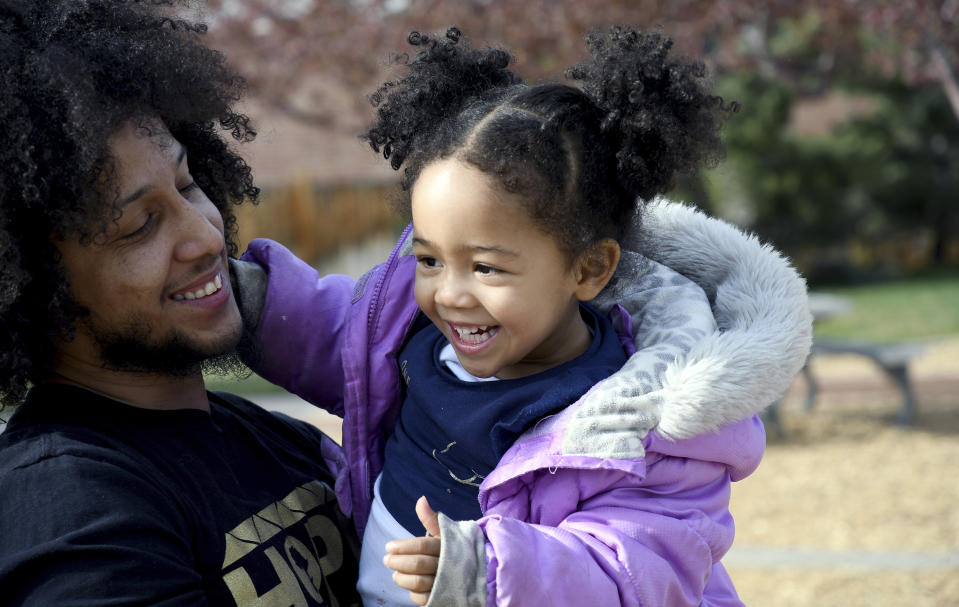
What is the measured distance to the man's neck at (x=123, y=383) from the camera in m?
1.97

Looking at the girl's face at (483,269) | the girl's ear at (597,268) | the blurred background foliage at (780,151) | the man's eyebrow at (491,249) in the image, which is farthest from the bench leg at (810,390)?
the man's eyebrow at (491,249)

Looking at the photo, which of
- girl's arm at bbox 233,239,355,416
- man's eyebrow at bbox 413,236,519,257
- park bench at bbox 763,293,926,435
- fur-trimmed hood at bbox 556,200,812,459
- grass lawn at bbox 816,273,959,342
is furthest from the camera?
grass lawn at bbox 816,273,959,342

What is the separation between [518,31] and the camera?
7445mm

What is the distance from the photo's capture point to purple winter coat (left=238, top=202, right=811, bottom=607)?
174 cm

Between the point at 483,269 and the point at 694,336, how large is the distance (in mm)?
460

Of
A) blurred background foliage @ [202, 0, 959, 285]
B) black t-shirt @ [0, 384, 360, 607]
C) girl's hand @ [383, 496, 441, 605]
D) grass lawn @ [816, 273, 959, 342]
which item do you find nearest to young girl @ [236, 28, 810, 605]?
girl's hand @ [383, 496, 441, 605]

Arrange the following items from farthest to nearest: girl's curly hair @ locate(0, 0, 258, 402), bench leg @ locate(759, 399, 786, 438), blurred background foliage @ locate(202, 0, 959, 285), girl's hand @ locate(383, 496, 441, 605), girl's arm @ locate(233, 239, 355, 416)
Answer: blurred background foliage @ locate(202, 0, 959, 285) → bench leg @ locate(759, 399, 786, 438) → girl's arm @ locate(233, 239, 355, 416) → girl's curly hair @ locate(0, 0, 258, 402) → girl's hand @ locate(383, 496, 441, 605)

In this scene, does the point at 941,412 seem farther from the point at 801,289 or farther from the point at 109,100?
the point at 109,100

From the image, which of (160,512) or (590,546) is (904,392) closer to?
(590,546)

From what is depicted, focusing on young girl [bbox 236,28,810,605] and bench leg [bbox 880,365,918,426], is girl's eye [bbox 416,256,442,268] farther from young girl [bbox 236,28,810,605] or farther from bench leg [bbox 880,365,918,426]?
bench leg [bbox 880,365,918,426]

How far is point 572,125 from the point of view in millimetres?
2117

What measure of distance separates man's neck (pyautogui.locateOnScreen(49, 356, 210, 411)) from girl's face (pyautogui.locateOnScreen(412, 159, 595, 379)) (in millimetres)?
547

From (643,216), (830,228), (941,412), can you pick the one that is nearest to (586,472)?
(643,216)

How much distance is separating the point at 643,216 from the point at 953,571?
376 centimetres
